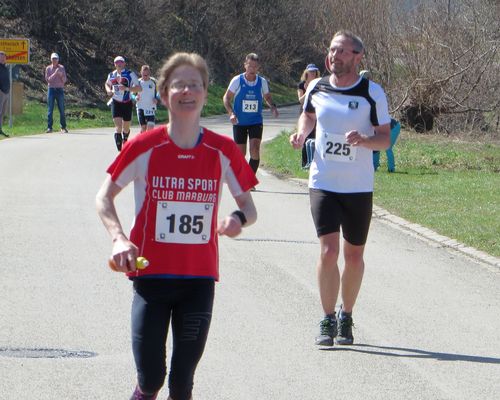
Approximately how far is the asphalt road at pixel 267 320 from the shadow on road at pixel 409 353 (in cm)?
1

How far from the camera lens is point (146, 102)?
73.6ft

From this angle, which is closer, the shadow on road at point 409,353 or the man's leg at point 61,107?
the shadow on road at point 409,353

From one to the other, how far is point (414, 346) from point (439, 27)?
21998 mm

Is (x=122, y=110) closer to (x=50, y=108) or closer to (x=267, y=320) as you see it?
(x=50, y=108)

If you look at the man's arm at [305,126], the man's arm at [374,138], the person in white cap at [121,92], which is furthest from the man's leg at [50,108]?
the man's arm at [374,138]

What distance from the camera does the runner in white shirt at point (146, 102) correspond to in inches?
876

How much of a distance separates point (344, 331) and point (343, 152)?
1.23 m

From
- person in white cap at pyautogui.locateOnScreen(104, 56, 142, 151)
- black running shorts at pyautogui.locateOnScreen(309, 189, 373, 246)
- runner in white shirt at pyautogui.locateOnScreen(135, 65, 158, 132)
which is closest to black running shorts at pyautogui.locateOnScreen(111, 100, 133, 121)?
person in white cap at pyautogui.locateOnScreen(104, 56, 142, 151)

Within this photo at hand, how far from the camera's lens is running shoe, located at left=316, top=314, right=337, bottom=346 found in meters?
Answer: 7.34

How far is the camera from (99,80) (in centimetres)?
4494

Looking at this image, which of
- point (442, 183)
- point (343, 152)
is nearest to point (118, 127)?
point (442, 183)

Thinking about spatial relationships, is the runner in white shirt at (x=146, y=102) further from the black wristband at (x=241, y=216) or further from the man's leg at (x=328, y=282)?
the black wristband at (x=241, y=216)

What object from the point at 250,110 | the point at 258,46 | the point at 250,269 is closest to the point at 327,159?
the point at 250,269

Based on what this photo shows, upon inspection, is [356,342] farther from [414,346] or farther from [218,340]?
[218,340]
